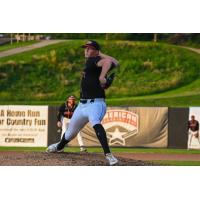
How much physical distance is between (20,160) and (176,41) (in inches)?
169

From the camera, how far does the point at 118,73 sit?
1263cm

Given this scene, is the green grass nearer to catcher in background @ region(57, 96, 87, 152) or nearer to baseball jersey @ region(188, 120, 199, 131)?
catcher in background @ region(57, 96, 87, 152)

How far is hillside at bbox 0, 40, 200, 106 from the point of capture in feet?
41.9

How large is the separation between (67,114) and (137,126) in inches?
79.4

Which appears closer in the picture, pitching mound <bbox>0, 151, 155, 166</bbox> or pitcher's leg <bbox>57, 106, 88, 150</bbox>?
pitching mound <bbox>0, 151, 155, 166</bbox>

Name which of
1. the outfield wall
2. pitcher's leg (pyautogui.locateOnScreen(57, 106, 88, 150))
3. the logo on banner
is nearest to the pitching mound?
pitcher's leg (pyautogui.locateOnScreen(57, 106, 88, 150))

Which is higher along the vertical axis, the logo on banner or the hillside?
the hillside

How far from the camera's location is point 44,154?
11.3 meters

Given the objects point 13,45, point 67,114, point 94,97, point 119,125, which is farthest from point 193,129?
point 13,45

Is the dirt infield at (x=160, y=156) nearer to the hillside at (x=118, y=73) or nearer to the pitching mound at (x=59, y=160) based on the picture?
the pitching mound at (x=59, y=160)

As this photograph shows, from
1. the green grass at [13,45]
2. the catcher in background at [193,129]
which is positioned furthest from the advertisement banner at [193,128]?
the green grass at [13,45]

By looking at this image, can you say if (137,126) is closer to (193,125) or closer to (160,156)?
(160,156)
